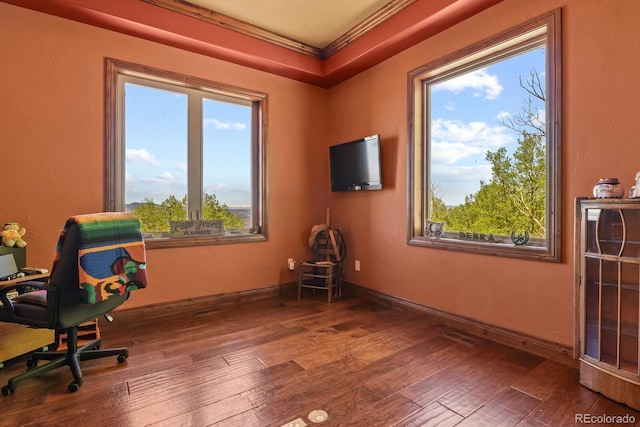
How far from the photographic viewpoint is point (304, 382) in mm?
2066

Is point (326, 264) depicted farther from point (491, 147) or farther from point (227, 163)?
point (491, 147)

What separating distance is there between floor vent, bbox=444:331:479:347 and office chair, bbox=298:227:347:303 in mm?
1386

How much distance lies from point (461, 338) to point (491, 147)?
5.38ft

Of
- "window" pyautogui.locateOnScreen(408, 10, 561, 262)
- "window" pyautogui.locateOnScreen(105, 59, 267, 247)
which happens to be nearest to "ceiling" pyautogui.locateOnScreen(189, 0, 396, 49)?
"window" pyautogui.locateOnScreen(105, 59, 267, 247)

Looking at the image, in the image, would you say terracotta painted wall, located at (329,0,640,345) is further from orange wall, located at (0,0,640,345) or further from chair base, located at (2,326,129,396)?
chair base, located at (2,326,129,396)

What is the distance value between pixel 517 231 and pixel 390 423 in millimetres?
1862

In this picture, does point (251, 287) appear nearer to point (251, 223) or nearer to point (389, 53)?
point (251, 223)

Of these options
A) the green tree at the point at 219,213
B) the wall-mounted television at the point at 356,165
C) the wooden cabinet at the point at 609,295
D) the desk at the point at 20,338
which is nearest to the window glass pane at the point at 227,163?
the green tree at the point at 219,213

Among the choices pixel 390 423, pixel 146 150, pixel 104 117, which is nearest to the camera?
pixel 390 423

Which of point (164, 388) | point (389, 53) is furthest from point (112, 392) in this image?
point (389, 53)

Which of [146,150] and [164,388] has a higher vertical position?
[146,150]

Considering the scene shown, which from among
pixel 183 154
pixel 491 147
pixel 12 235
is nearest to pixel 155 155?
pixel 183 154

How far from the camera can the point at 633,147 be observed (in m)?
2.01

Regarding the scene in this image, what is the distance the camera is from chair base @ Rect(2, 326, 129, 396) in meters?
1.92
